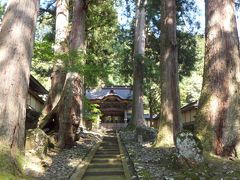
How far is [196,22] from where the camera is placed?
19719 millimetres

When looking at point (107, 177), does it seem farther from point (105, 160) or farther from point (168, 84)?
point (168, 84)

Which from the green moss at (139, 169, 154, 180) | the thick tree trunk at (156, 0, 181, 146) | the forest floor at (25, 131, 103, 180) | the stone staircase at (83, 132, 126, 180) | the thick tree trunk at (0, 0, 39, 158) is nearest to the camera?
the thick tree trunk at (0, 0, 39, 158)

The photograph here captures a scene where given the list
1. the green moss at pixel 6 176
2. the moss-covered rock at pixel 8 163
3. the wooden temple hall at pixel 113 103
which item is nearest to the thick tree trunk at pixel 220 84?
the moss-covered rock at pixel 8 163

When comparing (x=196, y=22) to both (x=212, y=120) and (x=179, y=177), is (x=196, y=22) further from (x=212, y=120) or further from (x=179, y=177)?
(x=179, y=177)

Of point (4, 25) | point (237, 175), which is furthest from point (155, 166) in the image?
point (4, 25)

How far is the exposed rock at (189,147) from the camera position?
280 inches

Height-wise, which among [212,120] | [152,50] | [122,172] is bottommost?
[122,172]

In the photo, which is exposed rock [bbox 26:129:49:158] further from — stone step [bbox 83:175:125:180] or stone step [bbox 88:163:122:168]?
stone step [bbox 83:175:125:180]

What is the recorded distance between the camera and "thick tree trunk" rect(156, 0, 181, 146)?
40.3 feet

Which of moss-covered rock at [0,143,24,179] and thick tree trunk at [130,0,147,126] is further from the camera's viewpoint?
thick tree trunk at [130,0,147,126]

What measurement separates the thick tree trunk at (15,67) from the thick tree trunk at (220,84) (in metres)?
4.17

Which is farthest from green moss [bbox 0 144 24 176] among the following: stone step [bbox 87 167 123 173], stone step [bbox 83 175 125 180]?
stone step [bbox 87 167 123 173]

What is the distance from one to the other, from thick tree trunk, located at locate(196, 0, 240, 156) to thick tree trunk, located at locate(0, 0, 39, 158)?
164 inches

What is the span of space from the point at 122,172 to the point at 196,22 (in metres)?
13.2
